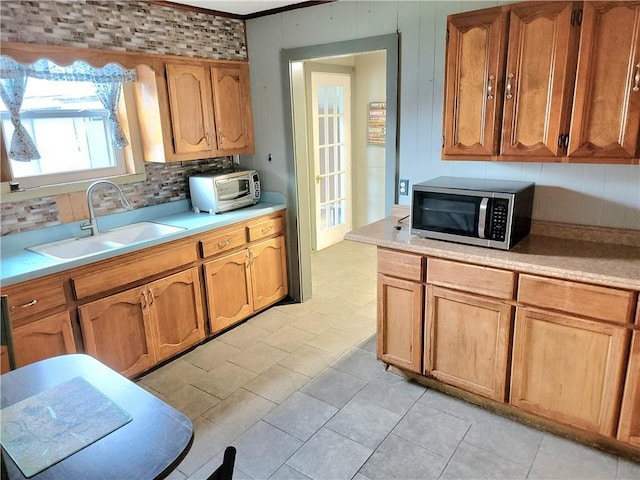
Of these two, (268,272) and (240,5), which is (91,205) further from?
(240,5)

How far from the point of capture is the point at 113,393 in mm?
1327

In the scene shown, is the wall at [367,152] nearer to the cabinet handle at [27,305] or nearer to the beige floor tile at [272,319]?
the beige floor tile at [272,319]

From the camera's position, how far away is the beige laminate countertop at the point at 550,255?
1.92 m

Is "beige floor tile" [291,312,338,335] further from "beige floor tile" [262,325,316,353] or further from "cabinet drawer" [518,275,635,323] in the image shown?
"cabinet drawer" [518,275,635,323]

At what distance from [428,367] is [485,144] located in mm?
1256

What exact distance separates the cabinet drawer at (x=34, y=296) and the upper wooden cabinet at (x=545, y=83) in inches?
86.6

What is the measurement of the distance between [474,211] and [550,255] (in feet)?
1.32

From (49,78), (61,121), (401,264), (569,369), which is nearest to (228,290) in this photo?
(401,264)

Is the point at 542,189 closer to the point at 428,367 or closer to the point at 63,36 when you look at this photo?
the point at 428,367

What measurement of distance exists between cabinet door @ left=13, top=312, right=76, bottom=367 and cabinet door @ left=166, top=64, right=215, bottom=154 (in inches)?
53.3

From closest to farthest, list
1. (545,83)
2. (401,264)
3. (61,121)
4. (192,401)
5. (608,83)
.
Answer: (608,83)
(545,83)
(401,264)
(192,401)
(61,121)

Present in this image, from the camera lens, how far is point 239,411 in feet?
8.13

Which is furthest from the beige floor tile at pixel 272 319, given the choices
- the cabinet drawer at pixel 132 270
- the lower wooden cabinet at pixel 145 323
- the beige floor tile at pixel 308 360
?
the cabinet drawer at pixel 132 270

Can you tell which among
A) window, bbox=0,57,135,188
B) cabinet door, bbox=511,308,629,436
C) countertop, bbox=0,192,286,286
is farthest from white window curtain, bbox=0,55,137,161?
cabinet door, bbox=511,308,629,436
